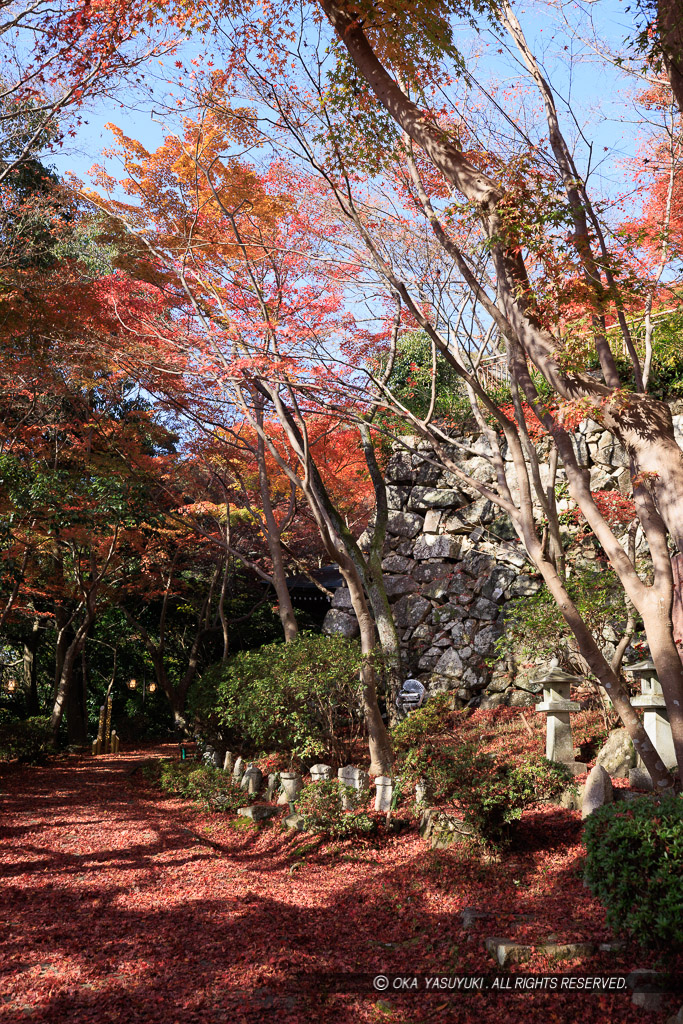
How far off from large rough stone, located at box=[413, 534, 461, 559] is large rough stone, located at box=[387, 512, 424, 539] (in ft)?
0.79

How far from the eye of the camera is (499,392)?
1220cm

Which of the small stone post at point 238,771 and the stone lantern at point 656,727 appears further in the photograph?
the small stone post at point 238,771

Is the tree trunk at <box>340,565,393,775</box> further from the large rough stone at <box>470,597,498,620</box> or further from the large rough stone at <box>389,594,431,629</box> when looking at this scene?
the large rough stone at <box>389,594,431,629</box>

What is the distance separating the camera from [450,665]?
1134 cm

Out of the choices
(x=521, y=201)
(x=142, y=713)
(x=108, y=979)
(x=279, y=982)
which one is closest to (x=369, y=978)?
(x=279, y=982)

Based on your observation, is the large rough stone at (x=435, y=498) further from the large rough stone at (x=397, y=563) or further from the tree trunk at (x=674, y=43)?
the tree trunk at (x=674, y=43)

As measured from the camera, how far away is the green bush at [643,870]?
11.0 feet

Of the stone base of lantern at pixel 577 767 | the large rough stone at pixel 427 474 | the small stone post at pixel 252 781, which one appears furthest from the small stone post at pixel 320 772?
the large rough stone at pixel 427 474

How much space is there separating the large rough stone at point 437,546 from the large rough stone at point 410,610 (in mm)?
800

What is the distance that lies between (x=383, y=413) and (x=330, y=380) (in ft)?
10.4

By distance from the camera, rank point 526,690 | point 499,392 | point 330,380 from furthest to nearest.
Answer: point 499,392
point 526,690
point 330,380

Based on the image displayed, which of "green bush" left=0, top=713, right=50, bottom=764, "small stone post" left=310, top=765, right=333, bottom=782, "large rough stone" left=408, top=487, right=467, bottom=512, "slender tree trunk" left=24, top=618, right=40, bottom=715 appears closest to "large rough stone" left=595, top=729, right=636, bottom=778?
"small stone post" left=310, top=765, right=333, bottom=782

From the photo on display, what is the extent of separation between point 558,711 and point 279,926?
344cm

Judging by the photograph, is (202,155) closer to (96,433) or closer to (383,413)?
(383,413)
